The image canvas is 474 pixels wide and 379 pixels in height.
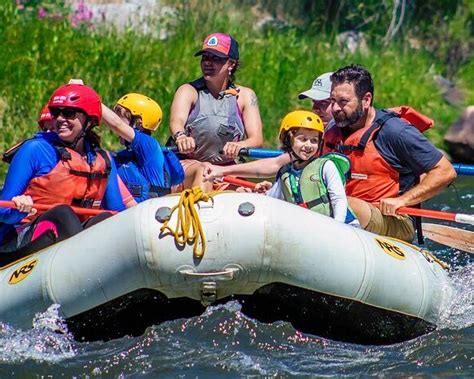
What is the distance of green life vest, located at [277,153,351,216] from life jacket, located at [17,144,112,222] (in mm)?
938

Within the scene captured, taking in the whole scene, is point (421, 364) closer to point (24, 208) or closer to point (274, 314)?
point (274, 314)

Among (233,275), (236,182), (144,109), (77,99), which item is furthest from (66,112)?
(236,182)

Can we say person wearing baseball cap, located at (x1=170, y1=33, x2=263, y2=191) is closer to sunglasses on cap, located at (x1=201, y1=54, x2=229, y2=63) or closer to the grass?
sunglasses on cap, located at (x1=201, y1=54, x2=229, y2=63)

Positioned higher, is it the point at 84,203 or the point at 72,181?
the point at 72,181

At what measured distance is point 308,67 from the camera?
14.3 m

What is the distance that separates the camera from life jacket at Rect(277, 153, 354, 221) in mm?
6164

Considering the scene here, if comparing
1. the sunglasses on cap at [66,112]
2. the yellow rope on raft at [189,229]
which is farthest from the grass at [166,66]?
the yellow rope on raft at [189,229]

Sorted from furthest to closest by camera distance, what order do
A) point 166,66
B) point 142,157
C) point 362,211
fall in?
1. point 166,66
2. point 142,157
3. point 362,211

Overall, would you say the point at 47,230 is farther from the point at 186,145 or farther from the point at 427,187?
the point at 427,187

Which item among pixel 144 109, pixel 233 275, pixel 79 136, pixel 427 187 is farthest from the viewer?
pixel 144 109

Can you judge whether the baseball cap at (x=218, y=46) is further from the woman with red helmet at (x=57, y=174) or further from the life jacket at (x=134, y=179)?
the woman with red helmet at (x=57, y=174)

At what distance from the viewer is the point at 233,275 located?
17.7 ft

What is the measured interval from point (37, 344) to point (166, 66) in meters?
7.63

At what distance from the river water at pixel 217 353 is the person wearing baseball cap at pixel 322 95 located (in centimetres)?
189
